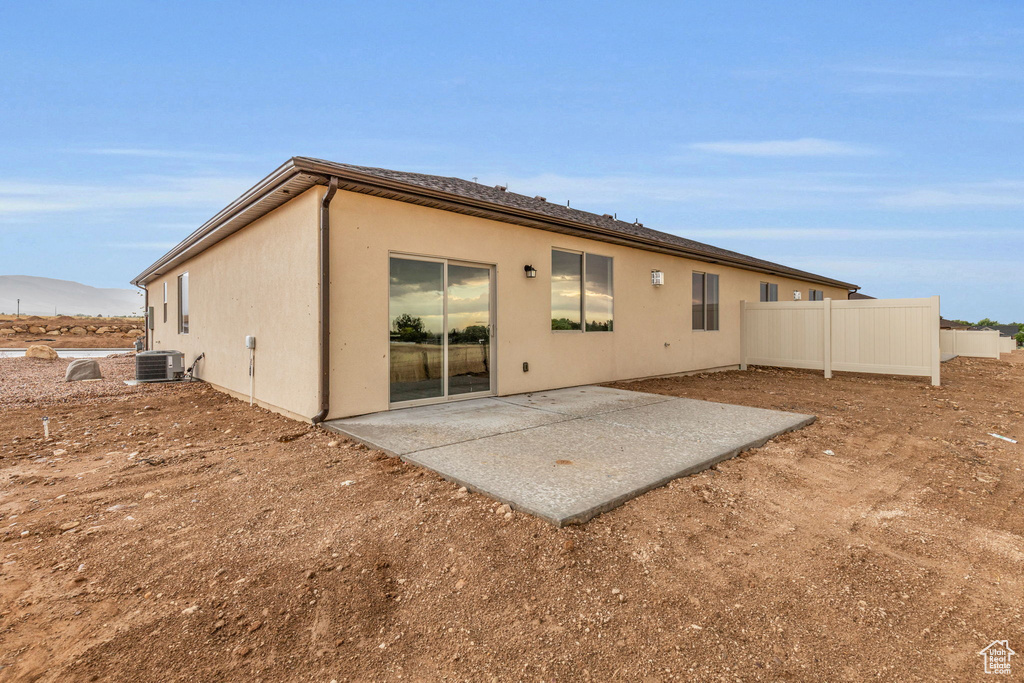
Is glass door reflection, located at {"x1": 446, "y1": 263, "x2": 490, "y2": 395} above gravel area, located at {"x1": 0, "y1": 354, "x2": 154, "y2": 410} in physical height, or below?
above

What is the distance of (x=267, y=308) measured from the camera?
6.25 metres

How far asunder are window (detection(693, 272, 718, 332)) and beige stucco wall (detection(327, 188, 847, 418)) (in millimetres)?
207

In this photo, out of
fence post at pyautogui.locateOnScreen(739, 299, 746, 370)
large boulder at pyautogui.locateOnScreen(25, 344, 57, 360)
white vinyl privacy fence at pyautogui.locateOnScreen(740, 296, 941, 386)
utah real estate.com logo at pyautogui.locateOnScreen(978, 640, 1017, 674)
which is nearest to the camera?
utah real estate.com logo at pyautogui.locateOnScreen(978, 640, 1017, 674)

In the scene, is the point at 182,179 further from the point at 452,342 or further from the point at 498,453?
the point at 498,453

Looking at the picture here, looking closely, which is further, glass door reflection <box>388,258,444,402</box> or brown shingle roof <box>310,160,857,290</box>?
brown shingle roof <box>310,160,857,290</box>

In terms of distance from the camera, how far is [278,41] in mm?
11430

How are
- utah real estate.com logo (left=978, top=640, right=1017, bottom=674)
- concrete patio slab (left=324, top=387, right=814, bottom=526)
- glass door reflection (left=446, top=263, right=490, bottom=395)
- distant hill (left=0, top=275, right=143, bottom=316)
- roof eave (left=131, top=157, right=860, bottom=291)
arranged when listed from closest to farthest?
utah real estate.com logo (left=978, top=640, right=1017, bottom=674)
concrete patio slab (left=324, top=387, right=814, bottom=526)
roof eave (left=131, top=157, right=860, bottom=291)
glass door reflection (left=446, top=263, right=490, bottom=395)
distant hill (left=0, top=275, right=143, bottom=316)

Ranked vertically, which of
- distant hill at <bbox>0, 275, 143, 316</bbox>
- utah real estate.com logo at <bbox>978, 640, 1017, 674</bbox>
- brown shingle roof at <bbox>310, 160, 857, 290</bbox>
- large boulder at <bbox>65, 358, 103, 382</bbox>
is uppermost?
distant hill at <bbox>0, 275, 143, 316</bbox>

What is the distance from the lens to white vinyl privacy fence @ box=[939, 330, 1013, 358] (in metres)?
15.9

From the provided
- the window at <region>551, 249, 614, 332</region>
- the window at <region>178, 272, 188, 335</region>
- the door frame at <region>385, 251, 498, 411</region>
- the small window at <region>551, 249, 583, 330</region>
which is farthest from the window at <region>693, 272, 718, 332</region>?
the window at <region>178, 272, 188, 335</region>

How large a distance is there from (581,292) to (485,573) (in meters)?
6.30

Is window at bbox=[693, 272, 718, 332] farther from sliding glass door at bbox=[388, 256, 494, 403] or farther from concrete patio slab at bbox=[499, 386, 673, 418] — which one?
sliding glass door at bbox=[388, 256, 494, 403]

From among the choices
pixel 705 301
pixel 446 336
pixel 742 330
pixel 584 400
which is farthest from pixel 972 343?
pixel 446 336

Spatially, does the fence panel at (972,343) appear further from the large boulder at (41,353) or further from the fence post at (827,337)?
the large boulder at (41,353)
